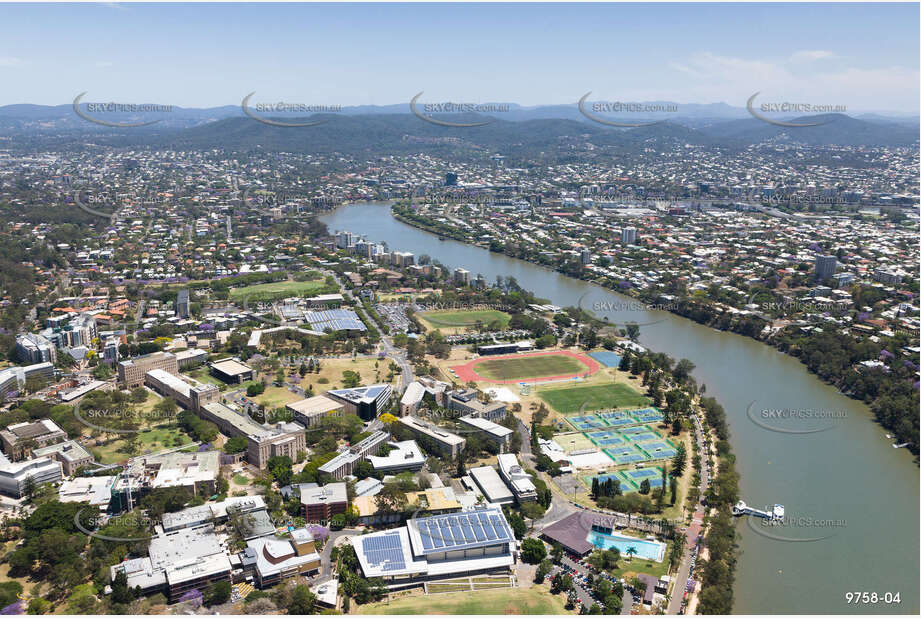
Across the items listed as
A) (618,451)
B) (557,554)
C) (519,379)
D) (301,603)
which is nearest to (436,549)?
(557,554)

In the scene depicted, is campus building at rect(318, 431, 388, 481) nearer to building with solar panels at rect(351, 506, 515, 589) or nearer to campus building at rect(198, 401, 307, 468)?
campus building at rect(198, 401, 307, 468)

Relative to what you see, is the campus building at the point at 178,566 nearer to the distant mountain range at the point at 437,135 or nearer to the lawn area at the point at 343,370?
the lawn area at the point at 343,370

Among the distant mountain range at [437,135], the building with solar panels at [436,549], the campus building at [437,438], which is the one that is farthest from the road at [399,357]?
the distant mountain range at [437,135]

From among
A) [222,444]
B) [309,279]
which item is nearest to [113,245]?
[309,279]

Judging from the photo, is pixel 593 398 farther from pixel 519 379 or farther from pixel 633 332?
pixel 633 332

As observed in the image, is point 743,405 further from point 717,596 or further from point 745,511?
point 717,596

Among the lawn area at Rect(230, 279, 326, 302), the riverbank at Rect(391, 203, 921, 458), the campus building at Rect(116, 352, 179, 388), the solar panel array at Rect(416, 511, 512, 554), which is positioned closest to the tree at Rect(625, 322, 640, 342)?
the riverbank at Rect(391, 203, 921, 458)
